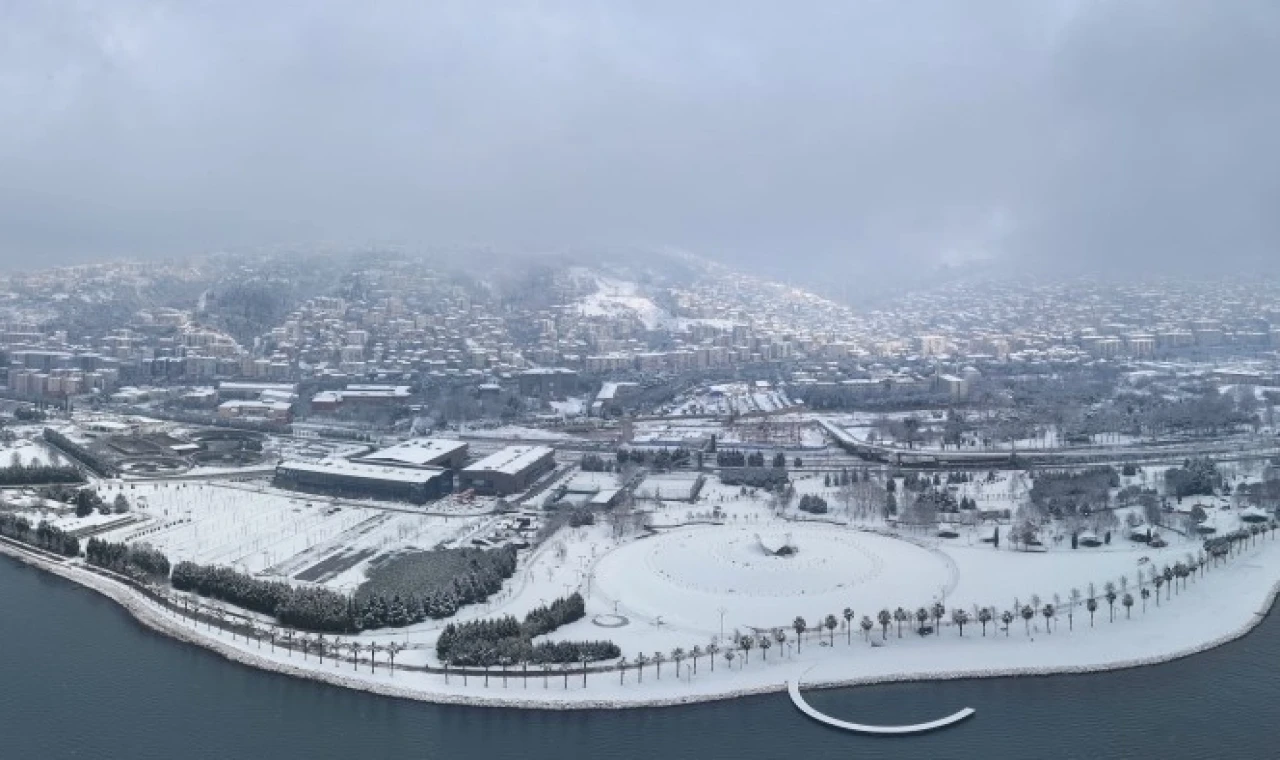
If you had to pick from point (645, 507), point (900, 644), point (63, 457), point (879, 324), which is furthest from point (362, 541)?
point (879, 324)

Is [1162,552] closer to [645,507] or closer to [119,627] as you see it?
[645,507]

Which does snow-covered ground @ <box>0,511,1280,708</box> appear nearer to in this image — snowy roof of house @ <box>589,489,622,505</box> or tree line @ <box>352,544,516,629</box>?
tree line @ <box>352,544,516,629</box>

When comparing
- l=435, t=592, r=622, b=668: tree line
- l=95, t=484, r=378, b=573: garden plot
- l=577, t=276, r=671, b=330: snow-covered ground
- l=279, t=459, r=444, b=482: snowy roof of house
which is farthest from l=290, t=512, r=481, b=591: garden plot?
l=577, t=276, r=671, b=330: snow-covered ground

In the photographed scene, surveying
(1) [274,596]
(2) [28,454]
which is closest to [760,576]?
(1) [274,596]

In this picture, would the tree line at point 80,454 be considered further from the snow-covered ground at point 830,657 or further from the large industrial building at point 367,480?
the snow-covered ground at point 830,657

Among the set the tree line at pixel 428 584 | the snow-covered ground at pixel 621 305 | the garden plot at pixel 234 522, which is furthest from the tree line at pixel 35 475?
the snow-covered ground at pixel 621 305
